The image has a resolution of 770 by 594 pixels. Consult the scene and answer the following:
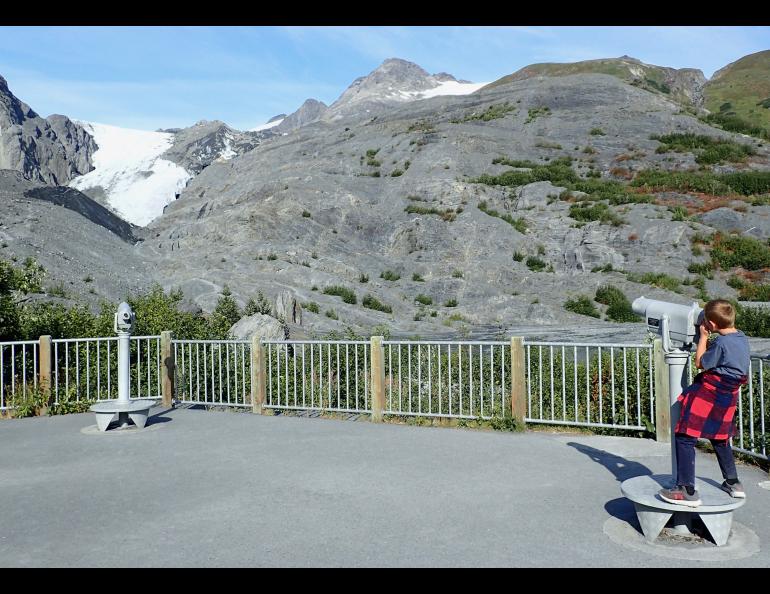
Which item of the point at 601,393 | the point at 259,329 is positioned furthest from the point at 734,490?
the point at 259,329

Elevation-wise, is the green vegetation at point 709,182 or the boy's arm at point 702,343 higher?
the green vegetation at point 709,182

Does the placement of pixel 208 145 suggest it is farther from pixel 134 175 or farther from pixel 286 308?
pixel 286 308

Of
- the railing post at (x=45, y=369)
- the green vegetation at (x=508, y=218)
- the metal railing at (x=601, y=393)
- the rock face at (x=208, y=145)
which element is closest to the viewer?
the metal railing at (x=601, y=393)

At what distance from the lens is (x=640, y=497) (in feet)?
15.7

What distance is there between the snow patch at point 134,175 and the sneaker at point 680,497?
90712 millimetres

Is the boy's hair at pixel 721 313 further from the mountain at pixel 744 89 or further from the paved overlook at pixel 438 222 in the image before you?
the mountain at pixel 744 89

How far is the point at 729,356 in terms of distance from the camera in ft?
14.8

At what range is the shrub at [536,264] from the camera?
41.5 meters

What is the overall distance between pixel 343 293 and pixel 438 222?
14071 millimetres

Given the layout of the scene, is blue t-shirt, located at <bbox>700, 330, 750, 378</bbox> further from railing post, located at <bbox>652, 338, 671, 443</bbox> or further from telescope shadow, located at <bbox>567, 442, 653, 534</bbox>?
railing post, located at <bbox>652, 338, 671, 443</bbox>

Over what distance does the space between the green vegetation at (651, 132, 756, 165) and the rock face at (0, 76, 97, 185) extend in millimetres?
75499

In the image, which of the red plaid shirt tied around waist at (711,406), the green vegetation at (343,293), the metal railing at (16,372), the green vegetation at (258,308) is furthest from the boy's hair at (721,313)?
the green vegetation at (343,293)
